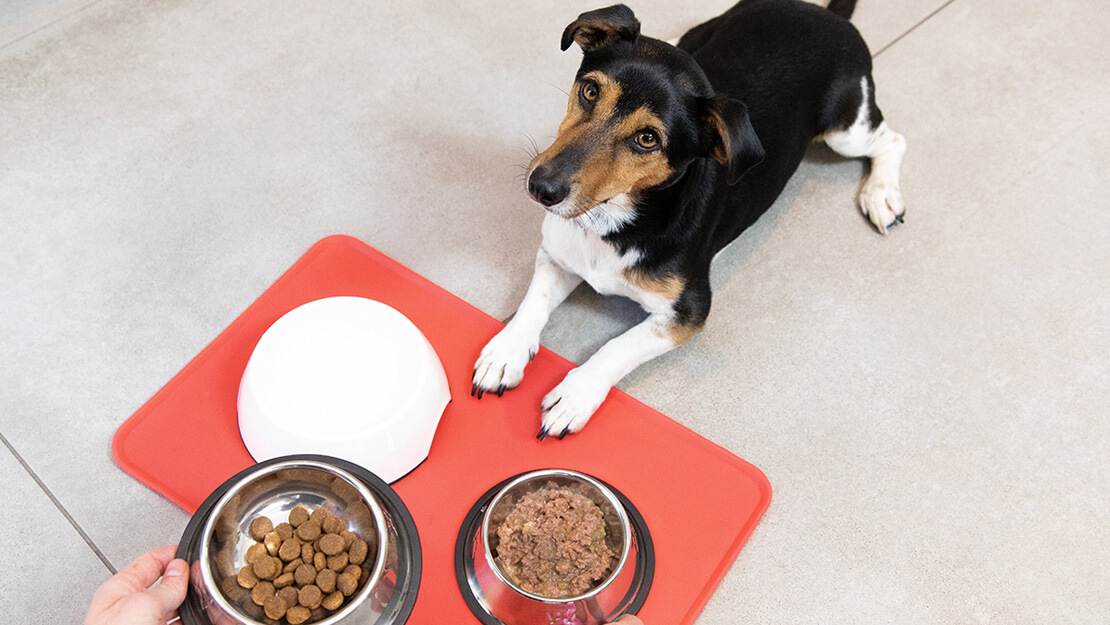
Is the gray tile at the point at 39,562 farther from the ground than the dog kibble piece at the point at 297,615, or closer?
closer

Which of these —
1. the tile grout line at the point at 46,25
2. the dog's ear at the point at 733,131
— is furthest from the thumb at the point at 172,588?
the tile grout line at the point at 46,25

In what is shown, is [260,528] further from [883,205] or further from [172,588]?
[883,205]

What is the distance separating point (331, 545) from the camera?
173 centimetres

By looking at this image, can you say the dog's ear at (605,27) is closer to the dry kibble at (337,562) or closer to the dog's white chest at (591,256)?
the dog's white chest at (591,256)

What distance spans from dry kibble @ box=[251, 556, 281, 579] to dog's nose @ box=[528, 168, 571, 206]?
99 centimetres

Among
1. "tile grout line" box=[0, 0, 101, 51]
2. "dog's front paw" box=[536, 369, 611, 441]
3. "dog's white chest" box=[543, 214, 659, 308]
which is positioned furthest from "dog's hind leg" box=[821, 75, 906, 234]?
"tile grout line" box=[0, 0, 101, 51]

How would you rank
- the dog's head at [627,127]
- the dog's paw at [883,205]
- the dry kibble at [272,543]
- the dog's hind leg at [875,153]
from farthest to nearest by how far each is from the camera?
the dog's paw at [883,205], the dog's hind leg at [875,153], the dog's head at [627,127], the dry kibble at [272,543]

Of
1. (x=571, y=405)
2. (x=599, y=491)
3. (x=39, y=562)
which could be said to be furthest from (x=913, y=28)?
(x=39, y=562)

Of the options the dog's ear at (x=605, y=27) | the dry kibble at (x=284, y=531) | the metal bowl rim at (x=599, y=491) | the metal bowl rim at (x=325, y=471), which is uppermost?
the dog's ear at (x=605, y=27)

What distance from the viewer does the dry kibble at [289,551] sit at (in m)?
1.73

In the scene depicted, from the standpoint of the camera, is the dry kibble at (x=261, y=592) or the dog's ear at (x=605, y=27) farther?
the dog's ear at (x=605, y=27)

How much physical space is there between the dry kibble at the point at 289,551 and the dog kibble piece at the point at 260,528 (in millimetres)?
57

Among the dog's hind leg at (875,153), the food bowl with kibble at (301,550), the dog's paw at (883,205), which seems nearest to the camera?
the food bowl with kibble at (301,550)

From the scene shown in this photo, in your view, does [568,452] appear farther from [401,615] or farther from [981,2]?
[981,2]
